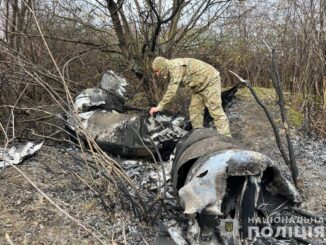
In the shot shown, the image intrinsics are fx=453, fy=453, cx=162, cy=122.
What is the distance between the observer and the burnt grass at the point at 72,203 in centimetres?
372

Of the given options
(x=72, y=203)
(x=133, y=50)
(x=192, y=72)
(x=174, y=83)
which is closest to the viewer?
(x=72, y=203)

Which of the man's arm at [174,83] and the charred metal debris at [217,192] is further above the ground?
the man's arm at [174,83]

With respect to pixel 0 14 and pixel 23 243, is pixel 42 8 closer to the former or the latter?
pixel 0 14

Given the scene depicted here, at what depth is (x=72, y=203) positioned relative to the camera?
4.22 metres

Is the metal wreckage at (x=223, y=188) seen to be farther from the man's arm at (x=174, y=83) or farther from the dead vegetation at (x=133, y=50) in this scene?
the man's arm at (x=174, y=83)

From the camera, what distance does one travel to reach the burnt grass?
3.72 meters

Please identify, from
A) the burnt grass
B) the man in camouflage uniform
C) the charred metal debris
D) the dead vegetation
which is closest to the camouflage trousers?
the man in camouflage uniform

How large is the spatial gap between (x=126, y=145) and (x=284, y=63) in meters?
3.49

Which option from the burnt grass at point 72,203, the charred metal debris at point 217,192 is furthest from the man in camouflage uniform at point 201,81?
the charred metal debris at point 217,192

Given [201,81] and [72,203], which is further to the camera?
[201,81]

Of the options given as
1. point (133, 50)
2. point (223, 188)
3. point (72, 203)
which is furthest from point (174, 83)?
point (223, 188)

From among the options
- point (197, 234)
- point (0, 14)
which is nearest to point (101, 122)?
point (197, 234)

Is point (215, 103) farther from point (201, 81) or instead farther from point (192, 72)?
point (192, 72)

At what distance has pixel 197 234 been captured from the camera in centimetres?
333
